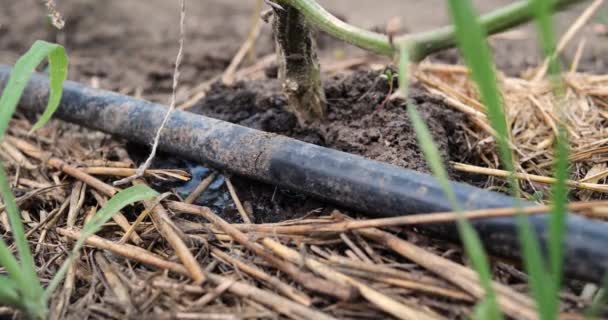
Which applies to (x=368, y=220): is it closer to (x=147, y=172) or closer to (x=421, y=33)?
(x=421, y=33)

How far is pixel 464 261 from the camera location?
3.78 feet

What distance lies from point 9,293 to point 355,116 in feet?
3.48

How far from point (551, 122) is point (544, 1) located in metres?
1.08

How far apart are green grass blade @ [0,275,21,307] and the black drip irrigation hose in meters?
0.60

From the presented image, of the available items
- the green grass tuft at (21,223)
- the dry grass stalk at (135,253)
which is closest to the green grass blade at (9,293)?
the green grass tuft at (21,223)

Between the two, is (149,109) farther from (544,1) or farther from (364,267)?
(544,1)

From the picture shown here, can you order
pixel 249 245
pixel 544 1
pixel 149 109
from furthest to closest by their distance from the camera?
pixel 149 109
pixel 249 245
pixel 544 1

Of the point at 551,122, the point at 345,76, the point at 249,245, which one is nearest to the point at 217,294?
the point at 249,245

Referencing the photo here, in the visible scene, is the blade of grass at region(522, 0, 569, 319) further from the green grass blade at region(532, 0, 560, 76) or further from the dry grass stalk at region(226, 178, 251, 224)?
the dry grass stalk at region(226, 178, 251, 224)

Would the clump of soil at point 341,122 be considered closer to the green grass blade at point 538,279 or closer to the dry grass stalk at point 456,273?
the dry grass stalk at point 456,273

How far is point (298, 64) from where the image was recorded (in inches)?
64.0

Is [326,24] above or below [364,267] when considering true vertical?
above

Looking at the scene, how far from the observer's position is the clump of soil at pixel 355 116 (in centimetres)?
152

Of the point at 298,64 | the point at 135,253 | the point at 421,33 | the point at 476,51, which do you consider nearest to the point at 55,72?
the point at 135,253
